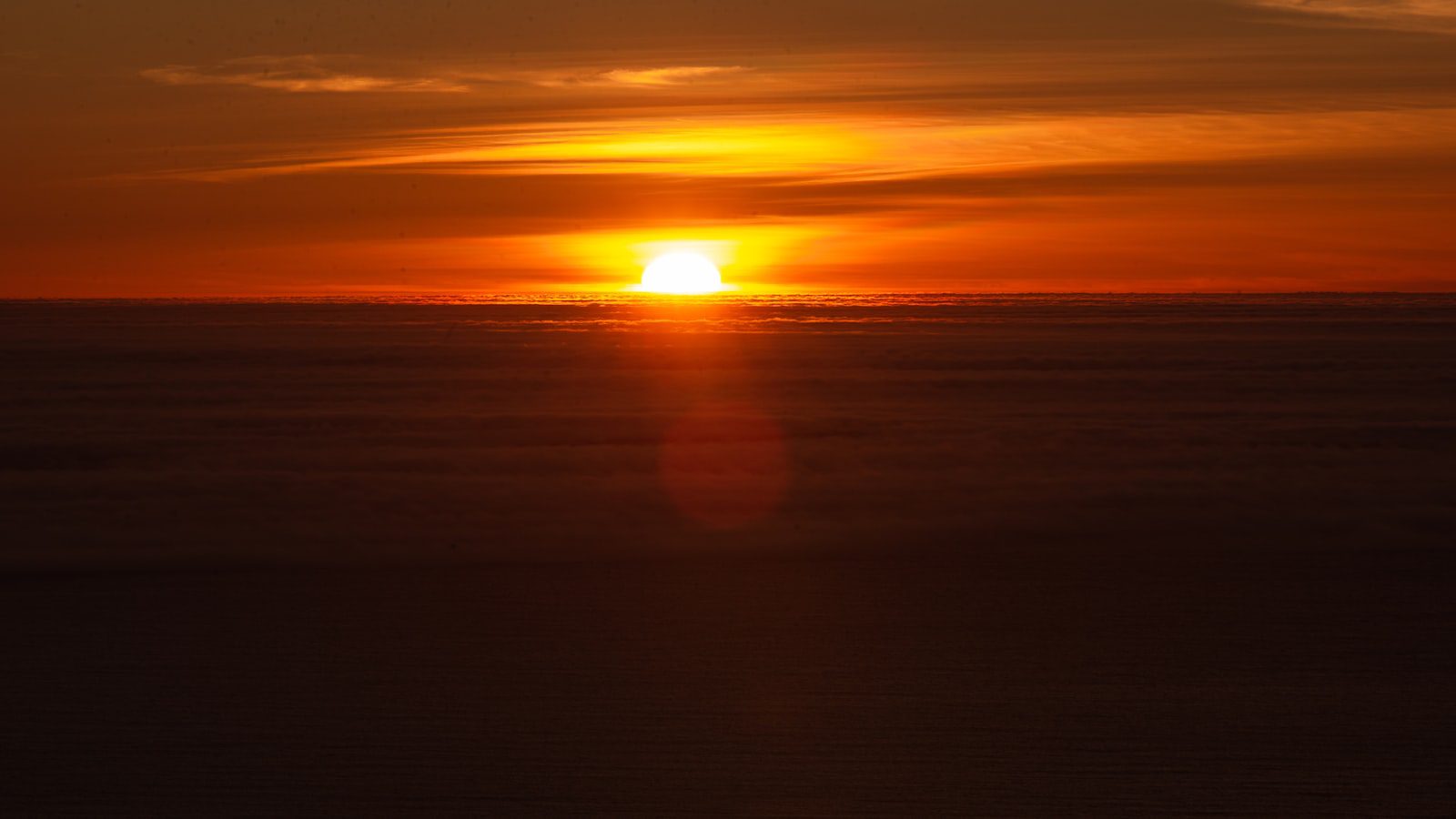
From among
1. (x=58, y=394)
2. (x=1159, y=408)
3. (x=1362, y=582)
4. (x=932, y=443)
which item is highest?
(x=58, y=394)

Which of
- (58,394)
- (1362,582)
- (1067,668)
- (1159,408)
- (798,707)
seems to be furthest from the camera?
(58,394)

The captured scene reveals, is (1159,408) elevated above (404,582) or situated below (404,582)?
above

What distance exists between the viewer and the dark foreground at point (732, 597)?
4.93 metres

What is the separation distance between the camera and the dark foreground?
4.93 metres

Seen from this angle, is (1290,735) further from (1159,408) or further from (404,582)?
(1159,408)

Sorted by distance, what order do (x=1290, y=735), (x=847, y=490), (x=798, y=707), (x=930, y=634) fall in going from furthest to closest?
(x=847, y=490) < (x=930, y=634) < (x=798, y=707) < (x=1290, y=735)

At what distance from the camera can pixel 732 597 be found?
712cm

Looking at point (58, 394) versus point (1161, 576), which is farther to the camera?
point (58, 394)

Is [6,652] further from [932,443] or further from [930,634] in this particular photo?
[932,443]

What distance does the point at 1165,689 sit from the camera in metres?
5.68

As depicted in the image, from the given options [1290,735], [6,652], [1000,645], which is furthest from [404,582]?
→ [1290,735]

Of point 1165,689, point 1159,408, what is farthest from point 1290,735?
point 1159,408

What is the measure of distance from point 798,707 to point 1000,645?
1222 millimetres

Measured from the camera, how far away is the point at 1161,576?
7387 mm
